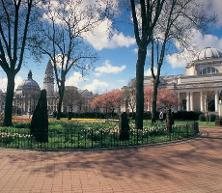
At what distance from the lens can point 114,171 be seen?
12.3 meters

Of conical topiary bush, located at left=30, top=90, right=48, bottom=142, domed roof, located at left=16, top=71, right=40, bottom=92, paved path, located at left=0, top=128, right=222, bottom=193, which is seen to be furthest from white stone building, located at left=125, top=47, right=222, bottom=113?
paved path, located at left=0, top=128, right=222, bottom=193

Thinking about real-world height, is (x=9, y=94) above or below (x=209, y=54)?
below

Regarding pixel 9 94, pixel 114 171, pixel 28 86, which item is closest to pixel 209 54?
pixel 28 86

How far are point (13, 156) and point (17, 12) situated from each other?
1514cm

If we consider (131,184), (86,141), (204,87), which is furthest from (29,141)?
(204,87)

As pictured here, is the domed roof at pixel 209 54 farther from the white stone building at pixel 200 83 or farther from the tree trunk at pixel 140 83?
the tree trunk at pixel 140 83

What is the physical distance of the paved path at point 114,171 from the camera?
34.7ft

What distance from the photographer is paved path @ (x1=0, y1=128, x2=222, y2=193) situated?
10570 mm

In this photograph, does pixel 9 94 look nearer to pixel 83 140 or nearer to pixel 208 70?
pixel 83 140

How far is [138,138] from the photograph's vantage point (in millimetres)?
18734

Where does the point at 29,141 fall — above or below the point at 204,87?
below

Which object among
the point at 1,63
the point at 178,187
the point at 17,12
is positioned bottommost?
the point at 178,187

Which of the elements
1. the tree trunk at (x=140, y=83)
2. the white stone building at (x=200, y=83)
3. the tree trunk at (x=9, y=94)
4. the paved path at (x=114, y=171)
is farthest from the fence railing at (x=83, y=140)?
the white stone building at (x=200, y=83)

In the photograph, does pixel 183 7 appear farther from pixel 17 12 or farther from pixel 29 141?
pixel 29 141
